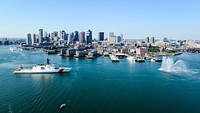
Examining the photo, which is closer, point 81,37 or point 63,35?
point 81,37

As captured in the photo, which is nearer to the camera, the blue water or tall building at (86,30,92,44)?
the blue water

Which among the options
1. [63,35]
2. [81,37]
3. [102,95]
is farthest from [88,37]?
[102,95]

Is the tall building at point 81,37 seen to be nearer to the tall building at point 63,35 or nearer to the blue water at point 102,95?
the tall building at point 63,35

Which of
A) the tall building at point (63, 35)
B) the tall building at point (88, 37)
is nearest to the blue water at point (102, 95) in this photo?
the tall building at point (88, 37)

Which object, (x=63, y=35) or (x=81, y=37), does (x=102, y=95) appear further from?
(x=63, y=35)

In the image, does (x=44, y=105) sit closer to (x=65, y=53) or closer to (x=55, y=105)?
(x=55, y=105)

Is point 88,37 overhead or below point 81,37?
overhead

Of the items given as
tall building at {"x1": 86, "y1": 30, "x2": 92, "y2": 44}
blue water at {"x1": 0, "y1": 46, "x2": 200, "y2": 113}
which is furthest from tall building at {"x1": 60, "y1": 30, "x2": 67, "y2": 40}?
blue water at {"x1": 0, "y1": 46, "x2": 200, "y2": 113}

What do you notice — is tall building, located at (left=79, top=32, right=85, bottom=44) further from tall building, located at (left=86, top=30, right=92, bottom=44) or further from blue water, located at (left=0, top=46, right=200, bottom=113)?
blue water, located at (left=0, top=46, right=200, bottom=113)

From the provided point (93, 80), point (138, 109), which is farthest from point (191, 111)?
point (93, 80)

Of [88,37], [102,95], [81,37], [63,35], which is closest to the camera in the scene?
[102,95]

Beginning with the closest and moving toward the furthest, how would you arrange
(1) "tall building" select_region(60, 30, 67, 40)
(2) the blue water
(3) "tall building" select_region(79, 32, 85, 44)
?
(2) the blue water, (3) "tall building" select_region(79, 32, 85, 44), (1) "tall building" select_region(60, 30, 67, 40)
